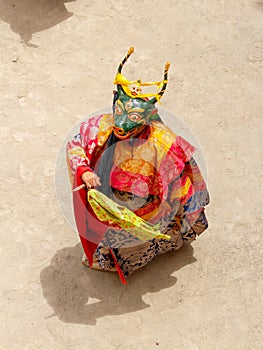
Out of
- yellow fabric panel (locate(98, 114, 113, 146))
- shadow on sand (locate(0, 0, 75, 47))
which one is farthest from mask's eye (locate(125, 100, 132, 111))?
shadow on sand (locate(0, 0, 75, 47))

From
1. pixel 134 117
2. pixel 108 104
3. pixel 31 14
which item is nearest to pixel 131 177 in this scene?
pixel 134 117

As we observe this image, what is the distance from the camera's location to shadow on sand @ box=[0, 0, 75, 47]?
8.65 meters

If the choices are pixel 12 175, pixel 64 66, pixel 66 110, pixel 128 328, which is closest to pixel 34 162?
pixel 12 175

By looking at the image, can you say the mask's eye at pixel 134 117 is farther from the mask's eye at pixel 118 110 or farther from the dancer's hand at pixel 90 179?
the dancer's hand at pixel 90 179

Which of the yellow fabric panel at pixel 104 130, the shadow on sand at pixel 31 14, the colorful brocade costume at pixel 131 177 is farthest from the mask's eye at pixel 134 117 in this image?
the shadow on sand at pixel 31 14

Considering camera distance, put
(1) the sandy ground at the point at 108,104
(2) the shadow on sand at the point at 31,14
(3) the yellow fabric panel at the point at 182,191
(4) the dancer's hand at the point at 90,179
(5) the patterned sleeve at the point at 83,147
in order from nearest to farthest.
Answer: (4) the dancer's hand at the point at 90,179 → (5) the patterned sleeve at the point at 83,147 → (3) the yellow fabric panel at the point at 182,191 → (1) the sandy ground at the point at 108,104 → (2) the shadow on sand at the point at 31,14

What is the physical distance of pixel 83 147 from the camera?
18.3 feet

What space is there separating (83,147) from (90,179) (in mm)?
355

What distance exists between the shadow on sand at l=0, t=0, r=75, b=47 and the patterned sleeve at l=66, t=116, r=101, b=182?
11.0ft

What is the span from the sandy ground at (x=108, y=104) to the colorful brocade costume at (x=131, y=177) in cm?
64

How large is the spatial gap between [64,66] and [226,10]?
2420mm

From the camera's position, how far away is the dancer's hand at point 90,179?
210 inches

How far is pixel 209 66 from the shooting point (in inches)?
329

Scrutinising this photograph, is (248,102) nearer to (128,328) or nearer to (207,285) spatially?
(207,285)
